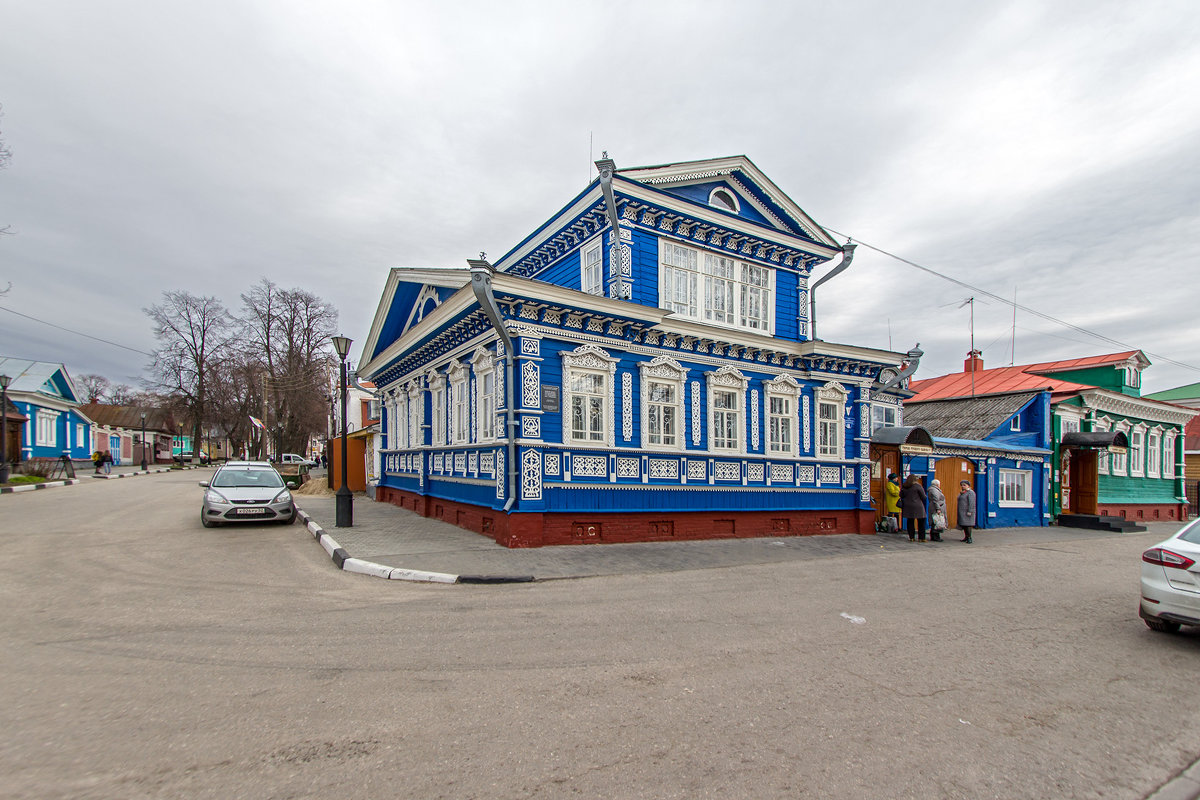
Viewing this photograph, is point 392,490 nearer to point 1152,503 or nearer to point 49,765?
point 49,765

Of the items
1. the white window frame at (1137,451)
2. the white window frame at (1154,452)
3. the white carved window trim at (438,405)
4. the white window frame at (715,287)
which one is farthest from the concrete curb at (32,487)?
the white window frame at (1154,452)

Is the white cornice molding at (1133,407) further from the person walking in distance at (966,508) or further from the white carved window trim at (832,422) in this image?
the white carved window trim at (832,422)

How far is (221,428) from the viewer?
176 ft

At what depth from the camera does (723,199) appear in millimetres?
15391

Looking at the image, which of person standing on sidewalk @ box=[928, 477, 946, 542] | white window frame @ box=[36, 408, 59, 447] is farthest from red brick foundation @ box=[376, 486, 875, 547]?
white window frame @ box=[36, 408, 59, 447]

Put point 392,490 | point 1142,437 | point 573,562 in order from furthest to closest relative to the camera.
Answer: point 1142,437 < point 392,490 < point 573,562

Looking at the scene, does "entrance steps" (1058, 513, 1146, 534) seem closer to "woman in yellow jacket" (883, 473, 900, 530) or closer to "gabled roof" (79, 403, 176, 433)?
"woman in yellow jacket" (883, 473, 900, 530)

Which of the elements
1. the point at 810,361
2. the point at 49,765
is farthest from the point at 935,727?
the point at 810,361

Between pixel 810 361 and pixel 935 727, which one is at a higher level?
pixel 810 361

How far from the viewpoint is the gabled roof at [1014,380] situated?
24297 mm

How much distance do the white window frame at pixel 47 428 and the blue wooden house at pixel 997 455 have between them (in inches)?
1950

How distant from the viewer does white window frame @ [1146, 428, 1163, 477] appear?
2742 centimetres

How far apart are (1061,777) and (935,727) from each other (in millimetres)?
727

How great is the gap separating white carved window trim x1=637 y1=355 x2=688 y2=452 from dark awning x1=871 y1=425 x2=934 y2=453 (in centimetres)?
682
